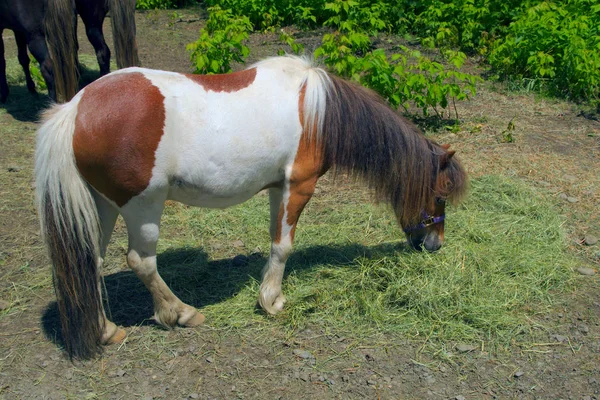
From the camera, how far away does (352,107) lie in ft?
11.5

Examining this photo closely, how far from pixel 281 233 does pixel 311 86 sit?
0.92m

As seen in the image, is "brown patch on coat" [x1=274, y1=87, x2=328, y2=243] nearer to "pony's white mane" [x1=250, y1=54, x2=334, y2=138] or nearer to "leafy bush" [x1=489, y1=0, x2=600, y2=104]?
"pony's white mane" [x1=250, y1=54, x2=334, y2=138]

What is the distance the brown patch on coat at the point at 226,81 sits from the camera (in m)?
3.26

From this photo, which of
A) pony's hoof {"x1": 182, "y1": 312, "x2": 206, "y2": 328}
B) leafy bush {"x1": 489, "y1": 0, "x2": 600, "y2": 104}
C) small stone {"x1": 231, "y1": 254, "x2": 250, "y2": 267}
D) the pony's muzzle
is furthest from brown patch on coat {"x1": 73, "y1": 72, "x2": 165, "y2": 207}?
leafy bush {"x1": 489, "y1": 0, "x2": 600, "y2": 104}

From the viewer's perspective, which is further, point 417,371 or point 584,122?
point 584,122

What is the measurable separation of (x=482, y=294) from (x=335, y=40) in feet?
12.3

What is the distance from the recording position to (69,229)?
301 cm

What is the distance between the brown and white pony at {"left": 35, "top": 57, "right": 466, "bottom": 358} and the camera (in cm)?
297

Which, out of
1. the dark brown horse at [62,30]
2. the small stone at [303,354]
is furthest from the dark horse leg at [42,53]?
the small stone at [303,354]

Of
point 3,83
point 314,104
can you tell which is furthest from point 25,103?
point 314,104

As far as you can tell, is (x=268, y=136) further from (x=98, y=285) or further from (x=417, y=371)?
(x=417, y=371)

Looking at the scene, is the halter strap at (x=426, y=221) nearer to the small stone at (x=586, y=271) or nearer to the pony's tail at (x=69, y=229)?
the small stone at (x=586, y=271)

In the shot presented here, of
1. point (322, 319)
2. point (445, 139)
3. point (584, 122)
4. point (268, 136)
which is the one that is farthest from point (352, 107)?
point (584, 122)

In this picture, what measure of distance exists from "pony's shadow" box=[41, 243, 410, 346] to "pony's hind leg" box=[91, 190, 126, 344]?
160mm
